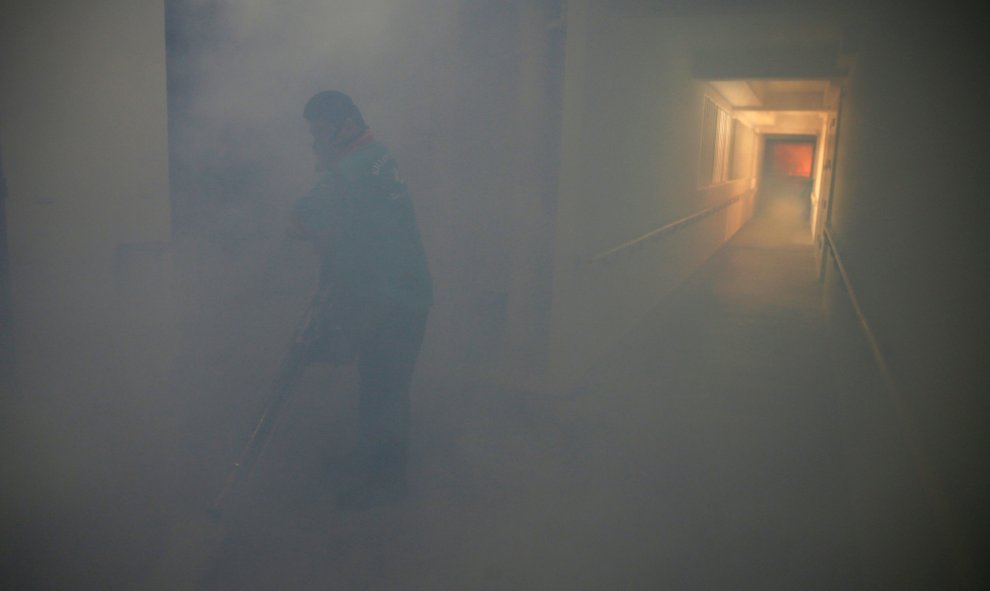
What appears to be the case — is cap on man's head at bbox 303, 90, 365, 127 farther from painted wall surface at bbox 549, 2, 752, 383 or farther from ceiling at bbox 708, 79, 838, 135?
ceiling at bbox 708, 79, 838, 135

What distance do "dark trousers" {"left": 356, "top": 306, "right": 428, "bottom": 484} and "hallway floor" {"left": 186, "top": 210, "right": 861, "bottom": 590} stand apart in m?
0.20

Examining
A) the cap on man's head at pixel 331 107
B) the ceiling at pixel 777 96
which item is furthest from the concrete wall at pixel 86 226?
the ceiling at pixel 777 96

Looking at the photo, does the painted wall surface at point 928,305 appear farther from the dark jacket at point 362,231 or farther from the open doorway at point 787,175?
the open doorway at point 787,175

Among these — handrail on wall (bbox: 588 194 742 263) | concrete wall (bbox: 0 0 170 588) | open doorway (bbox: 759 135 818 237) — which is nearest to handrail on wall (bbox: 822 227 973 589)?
handrail on wall (bbox: 588 194 742 263)

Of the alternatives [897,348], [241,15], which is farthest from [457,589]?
[241,15]

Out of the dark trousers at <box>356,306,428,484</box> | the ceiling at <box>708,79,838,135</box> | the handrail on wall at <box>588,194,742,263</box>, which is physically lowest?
the dark trousers at <box>356,306,428,484</box>

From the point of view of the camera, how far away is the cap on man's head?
284 cm

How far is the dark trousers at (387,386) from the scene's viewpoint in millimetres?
2865

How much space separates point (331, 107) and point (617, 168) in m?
2.78

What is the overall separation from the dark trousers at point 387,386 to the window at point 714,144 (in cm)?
659

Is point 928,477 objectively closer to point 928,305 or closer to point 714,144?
point 928,305

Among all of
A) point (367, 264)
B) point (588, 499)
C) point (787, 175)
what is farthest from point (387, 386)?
point (787, 175)

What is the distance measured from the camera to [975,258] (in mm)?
1524

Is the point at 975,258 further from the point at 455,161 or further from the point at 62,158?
the point at 62,158
